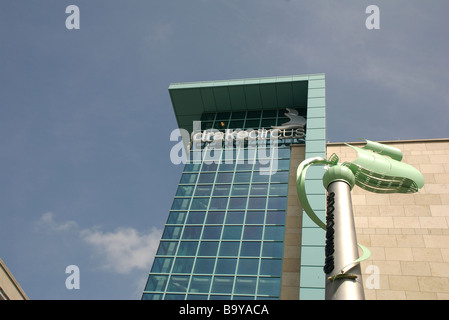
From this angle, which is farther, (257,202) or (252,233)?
(257,202)

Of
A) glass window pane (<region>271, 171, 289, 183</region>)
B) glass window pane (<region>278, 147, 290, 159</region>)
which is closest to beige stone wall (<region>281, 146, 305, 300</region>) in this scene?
glass window pane (<region>271, 171, 289, 183</region>)

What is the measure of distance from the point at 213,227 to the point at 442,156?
15.8 metres

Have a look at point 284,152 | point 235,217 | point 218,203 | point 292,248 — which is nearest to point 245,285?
point 292,248

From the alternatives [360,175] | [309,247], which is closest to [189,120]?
[309,247]

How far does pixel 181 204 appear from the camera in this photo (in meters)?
31.0

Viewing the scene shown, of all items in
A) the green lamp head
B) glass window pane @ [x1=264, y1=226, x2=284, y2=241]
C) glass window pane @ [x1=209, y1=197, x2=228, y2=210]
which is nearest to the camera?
the green lamp head

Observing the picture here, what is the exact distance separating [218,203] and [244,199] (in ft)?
6.20

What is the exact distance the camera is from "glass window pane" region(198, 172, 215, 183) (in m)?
32.6

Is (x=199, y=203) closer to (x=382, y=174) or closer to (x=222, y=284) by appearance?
(x=222, y=284)

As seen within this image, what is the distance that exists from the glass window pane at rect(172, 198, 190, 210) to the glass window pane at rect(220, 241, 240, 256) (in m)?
4.75

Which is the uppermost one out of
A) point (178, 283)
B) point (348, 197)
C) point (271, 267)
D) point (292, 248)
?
point (292, 248)

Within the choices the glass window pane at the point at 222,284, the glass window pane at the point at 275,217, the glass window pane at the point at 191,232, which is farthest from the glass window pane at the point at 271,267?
the glass window pane at the point at 191,232

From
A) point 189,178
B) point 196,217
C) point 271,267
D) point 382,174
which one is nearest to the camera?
point 382,174

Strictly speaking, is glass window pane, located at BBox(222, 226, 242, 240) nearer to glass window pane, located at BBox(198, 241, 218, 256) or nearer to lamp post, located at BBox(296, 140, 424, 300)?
glass window pane, located at BBox(198, 241, 218, 256)
